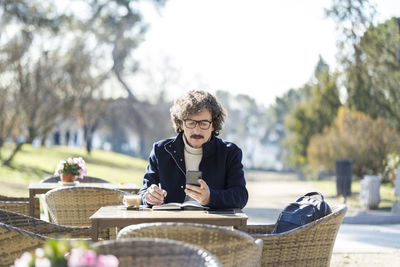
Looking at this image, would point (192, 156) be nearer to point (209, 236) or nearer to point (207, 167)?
point (207, 167)

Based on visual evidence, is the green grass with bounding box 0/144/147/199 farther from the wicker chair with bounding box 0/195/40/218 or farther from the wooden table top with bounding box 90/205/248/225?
the wooden table top with bounding box 90/205/248/225

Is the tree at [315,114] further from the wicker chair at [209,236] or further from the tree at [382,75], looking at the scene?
the wicker chair at [209,236]

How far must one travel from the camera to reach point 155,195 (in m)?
3.74

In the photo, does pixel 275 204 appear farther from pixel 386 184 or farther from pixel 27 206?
pixel 27 206

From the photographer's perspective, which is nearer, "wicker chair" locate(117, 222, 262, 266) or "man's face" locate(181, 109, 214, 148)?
"wicker chair" locate(117, 222, 262, 266)

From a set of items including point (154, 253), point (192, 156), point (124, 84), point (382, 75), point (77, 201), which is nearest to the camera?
point (154, 253)

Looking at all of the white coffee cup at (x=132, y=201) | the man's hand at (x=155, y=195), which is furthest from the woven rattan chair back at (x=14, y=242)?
the man's hand at (x=155, y=195)

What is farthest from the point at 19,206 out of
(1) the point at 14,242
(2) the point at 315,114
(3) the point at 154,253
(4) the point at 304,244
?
(2) the point at 315,114

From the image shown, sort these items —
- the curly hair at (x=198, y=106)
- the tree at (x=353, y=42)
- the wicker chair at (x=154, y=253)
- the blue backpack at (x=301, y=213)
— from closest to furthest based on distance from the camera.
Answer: the wicker chair at (x=154, y=253)
the blue backpack at (x=301, y=213)
the curly hair at (x=198, y=106)
the tree at (x=353, y=42)

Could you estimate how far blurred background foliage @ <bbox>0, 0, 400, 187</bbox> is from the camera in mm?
20453

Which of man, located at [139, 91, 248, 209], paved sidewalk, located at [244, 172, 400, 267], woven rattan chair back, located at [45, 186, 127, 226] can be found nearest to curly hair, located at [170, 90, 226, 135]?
man, located at [139, 91, 248, 209]

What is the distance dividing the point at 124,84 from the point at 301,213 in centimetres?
3151

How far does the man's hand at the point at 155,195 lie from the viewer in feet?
12.3

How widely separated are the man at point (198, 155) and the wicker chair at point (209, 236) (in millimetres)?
1232
